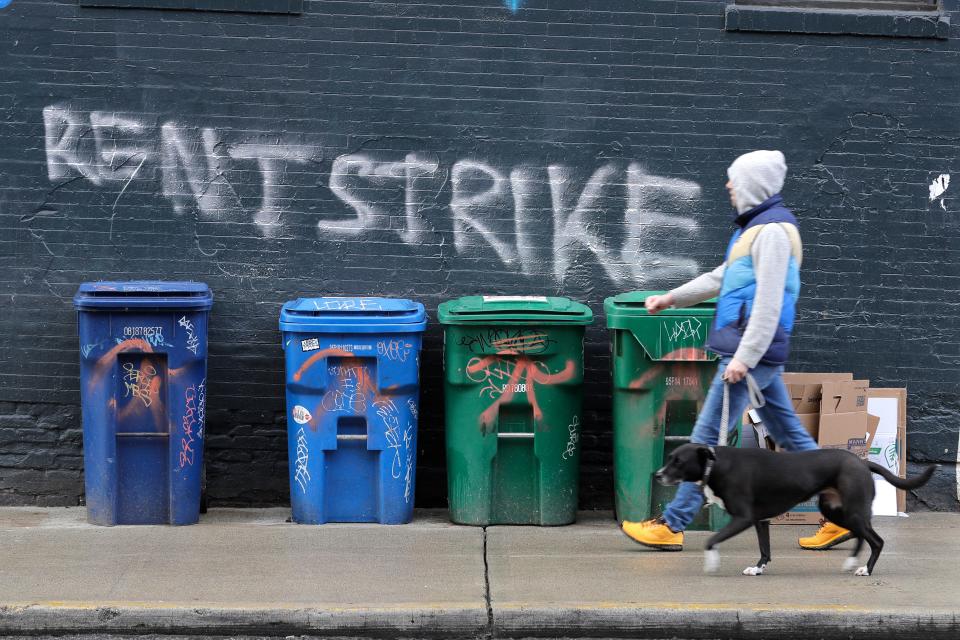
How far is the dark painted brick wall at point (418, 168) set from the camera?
738 cm

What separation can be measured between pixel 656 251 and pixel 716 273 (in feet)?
4.42

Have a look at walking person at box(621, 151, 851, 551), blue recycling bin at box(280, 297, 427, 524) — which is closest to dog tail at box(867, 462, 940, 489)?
walking person at box(621, 151, 851, 551)

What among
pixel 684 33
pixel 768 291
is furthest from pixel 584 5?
pixel 768 291

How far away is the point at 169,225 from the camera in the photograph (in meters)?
7.43

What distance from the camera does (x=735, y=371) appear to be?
5.69 metres

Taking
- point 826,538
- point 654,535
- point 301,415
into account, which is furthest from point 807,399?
point 301,415

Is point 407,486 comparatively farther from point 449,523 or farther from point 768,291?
point 768,291

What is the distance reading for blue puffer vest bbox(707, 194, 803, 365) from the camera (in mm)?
5738

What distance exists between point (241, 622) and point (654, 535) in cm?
220

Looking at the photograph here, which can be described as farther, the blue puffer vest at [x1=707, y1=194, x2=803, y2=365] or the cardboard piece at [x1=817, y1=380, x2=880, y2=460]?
the cardboard piece at [x1=817, y1=380, x2=880, y2=460]

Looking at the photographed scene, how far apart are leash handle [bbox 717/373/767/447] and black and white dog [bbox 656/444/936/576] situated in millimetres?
155

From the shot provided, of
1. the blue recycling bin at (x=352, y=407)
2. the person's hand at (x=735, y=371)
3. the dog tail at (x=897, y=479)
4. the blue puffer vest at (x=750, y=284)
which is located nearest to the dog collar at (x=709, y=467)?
the person's hand at (x=735, y=371)

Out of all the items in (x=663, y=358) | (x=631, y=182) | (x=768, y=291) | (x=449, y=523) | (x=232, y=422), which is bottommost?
(x=449, y=523)

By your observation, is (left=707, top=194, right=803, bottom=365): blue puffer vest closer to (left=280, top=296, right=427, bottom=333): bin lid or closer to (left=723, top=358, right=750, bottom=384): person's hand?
(left=723, top=358, right=750, bottom=384): person's hand
